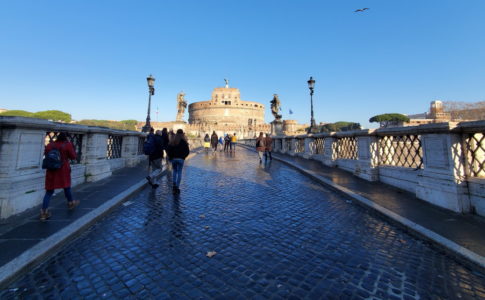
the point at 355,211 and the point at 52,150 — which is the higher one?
the point at 52,150

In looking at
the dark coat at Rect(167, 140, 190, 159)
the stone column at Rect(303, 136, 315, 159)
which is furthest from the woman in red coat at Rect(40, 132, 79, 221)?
the stone column at Rect(303, 136, 315, 159)

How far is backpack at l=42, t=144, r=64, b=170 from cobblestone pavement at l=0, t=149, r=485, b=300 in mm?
1262

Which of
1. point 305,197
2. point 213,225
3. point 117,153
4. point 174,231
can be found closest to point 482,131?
point 305,197

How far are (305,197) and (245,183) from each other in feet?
7.45

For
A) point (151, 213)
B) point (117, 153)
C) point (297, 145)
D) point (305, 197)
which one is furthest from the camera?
point (297, 145)

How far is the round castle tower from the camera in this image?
303ft

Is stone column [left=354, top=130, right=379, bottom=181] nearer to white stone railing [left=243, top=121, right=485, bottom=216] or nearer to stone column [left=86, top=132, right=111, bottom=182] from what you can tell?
white stone railing [left=243, top=121, right=485, bottom=216]

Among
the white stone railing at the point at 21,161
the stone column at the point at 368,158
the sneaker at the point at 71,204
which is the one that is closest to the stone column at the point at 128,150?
the white stone railing at the point at 21,161

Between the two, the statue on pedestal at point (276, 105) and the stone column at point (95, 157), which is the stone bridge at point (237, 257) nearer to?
the stone column at point (95, 157)

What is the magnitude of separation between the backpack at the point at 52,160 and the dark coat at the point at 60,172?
13 cm

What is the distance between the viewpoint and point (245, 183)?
Result: 24.0ft

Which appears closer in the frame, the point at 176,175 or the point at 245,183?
the point at 176,175

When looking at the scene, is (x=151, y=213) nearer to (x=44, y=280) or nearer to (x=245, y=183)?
(x=44, y=280)

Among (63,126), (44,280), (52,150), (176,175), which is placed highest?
(63,126)
